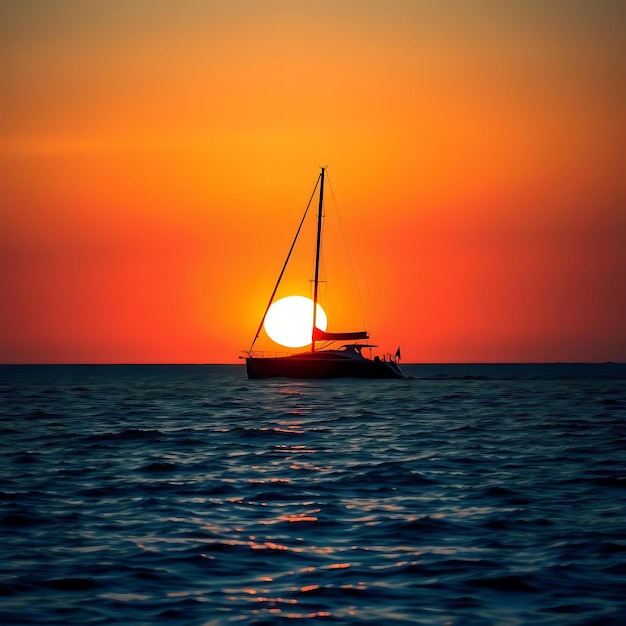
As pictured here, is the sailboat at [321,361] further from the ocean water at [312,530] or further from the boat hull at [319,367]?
the ocean water at [312,530]

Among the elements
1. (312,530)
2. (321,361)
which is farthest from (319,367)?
(312,530)

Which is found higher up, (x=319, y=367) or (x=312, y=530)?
(x=319, y=367)

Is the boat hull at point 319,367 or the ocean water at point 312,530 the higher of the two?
the boat hull at point 319,367

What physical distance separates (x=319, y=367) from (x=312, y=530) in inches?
2971

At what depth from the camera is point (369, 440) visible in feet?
113

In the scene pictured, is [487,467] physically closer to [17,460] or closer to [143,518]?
[143,518]

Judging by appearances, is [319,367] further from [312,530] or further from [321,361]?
[312,530]

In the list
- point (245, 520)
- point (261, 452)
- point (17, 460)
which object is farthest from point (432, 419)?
point (245, 520)

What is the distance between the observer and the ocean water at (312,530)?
12180 millimetres

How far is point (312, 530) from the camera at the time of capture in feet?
55.0

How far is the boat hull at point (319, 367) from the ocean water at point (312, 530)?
187ft

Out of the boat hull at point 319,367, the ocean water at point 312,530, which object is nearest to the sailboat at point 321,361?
the boat hull at point 319,367

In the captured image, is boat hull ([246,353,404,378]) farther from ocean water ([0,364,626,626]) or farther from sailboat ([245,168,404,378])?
ocean water ([0,364,626,626])

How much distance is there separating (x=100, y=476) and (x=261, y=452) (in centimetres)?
711
